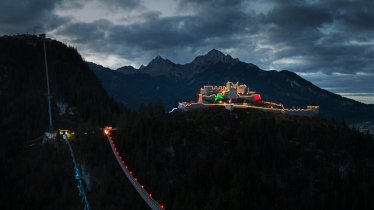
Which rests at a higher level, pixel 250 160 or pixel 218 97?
pixel 218 97

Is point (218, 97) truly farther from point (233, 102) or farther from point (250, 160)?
point (250, 160)

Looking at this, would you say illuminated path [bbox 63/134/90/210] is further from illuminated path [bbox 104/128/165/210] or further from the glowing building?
the glowing building

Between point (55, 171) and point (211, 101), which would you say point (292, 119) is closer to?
point (211, 101)

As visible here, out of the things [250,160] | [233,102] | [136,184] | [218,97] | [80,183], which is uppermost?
[218,97]

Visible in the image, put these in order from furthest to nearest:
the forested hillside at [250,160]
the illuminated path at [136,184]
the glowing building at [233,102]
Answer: the glowing building at [233,102] → the forested hillside at [250,160] → the illuminated path at [136,184]

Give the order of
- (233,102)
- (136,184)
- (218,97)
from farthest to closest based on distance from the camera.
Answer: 1. (218,97)
2. (233,102)
3. (136,184)

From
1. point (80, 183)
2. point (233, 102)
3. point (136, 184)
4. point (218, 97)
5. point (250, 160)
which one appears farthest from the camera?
point (218, 97)

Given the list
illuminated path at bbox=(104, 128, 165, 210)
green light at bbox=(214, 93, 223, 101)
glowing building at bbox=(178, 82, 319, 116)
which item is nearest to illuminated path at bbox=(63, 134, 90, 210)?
illuminated path at bbox=(104, 128, 165, 210)

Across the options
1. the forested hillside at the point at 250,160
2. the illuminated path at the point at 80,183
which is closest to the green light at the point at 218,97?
the forested hillside at the point at 250,160

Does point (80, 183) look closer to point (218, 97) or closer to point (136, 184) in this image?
point (136, 184)

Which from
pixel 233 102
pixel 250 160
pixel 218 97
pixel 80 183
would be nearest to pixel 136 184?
pixel 80 183

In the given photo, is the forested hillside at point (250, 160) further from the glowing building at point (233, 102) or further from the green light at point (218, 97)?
the green light at point (218, 97)

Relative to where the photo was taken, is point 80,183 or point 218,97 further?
point 218,97

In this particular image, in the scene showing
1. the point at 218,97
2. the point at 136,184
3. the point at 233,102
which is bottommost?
the point at 136,184
